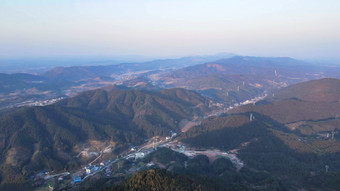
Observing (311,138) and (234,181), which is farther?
(311,138)

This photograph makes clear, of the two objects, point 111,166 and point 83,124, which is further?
point 83,124

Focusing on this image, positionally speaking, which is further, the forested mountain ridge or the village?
the forested mountain ridge

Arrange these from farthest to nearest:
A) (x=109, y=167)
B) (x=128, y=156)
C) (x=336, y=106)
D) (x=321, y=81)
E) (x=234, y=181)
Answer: (x=321, y=81) → (x=336, y=106) → (x=128, y=156) → (x=109, y=167) → (x=234, y=181)

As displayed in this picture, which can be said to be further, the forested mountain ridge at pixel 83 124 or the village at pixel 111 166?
the forested mountain ridge at pixel 83 124

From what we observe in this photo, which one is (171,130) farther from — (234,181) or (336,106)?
(336,106)

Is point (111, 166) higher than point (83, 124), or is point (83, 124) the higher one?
point (83, 124)

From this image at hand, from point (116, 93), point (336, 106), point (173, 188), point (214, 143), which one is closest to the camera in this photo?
point (173, 188)

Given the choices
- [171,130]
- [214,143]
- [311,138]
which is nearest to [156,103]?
[171,130]

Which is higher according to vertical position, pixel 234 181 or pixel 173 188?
pixel 173 188

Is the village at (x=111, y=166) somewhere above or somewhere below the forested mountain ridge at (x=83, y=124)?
below

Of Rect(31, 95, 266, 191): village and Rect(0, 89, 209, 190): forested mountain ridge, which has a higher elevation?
Rect(0, 89, 209, 190): forested mountain ridge
